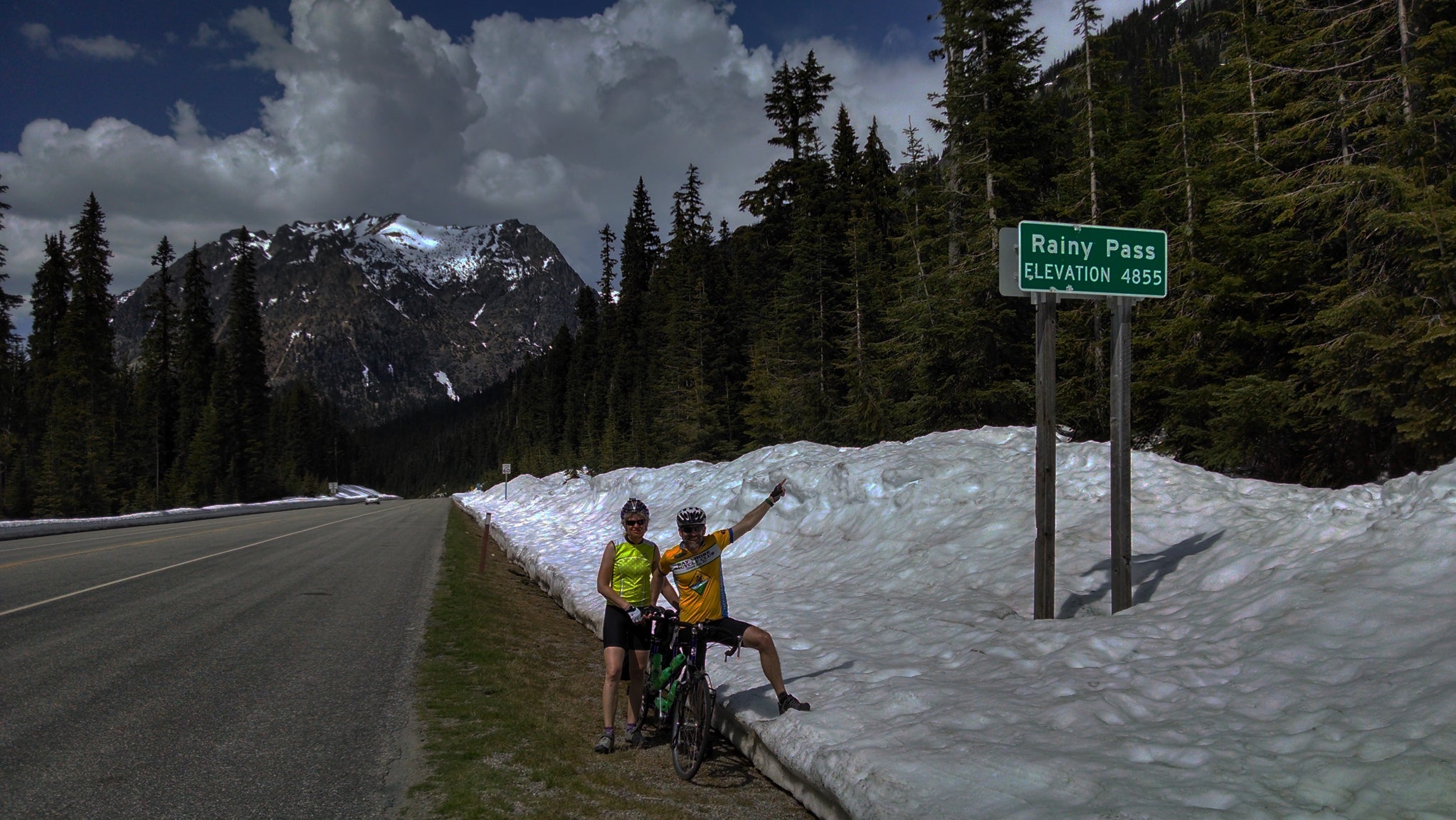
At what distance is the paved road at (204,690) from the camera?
16.5ft

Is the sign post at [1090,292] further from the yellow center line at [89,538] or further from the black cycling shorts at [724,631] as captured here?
the yellow center line at [89,538]

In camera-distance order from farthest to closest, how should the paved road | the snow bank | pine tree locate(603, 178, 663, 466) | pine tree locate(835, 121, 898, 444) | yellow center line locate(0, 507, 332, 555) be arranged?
pine tree locate(603, 178, 663, 466) < pine tree locate(835, 121, 898, 444) < yellow center line locate(0, 507, 332, 555) < the paved road < the snow bank

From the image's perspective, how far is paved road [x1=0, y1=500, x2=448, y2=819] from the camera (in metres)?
5.03

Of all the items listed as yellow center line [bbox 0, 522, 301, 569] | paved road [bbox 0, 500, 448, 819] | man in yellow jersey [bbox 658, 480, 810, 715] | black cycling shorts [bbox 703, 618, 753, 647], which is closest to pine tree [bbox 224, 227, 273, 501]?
yellow center line [bbox 0, 522, 301, 569]

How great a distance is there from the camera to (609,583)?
6371 millimetres

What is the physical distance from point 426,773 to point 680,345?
46794mm

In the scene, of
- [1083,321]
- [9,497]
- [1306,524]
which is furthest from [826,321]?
[9,497]

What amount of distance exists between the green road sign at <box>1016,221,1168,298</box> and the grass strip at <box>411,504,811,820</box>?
525 cm

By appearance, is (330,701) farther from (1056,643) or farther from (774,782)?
(1056,643)

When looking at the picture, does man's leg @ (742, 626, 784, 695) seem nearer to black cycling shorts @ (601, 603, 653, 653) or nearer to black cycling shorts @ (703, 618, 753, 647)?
black cycling shorts @ (703, 618, 753, 647)

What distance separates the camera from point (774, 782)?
5.67m

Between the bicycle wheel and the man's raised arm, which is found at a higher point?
the man's raised arm

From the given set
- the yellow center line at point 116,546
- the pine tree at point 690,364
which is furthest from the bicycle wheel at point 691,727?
the pine tree at point 690,364

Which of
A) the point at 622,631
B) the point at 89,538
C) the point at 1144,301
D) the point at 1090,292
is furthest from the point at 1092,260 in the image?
the point at 89,538
